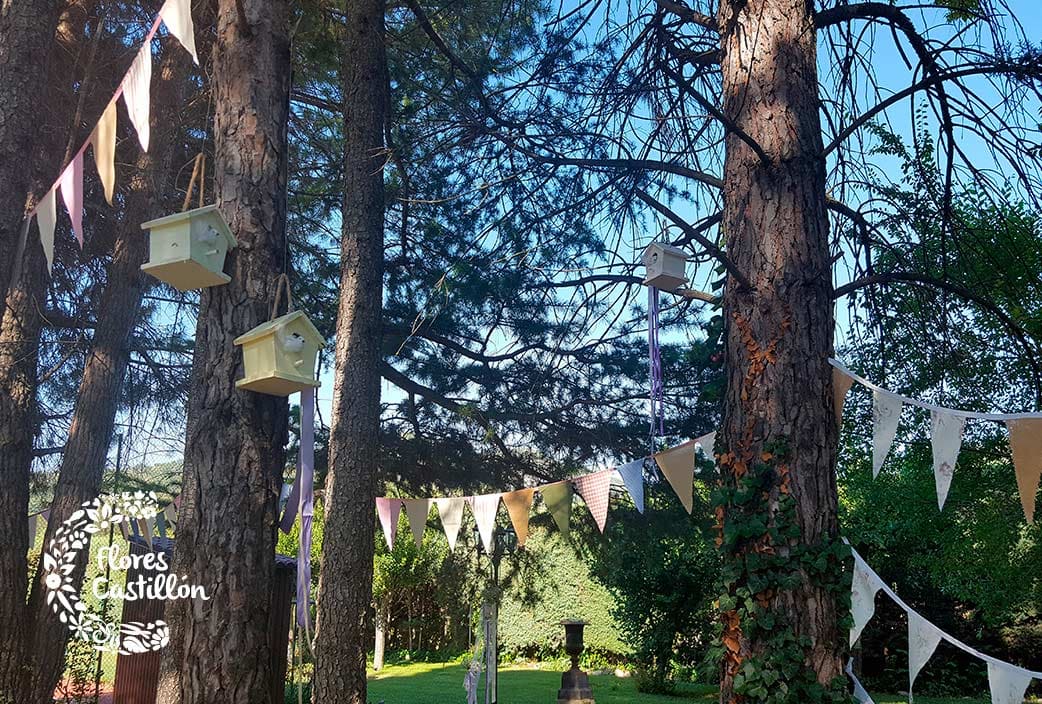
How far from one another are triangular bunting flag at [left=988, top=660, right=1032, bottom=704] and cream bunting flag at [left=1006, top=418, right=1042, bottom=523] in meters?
0.63

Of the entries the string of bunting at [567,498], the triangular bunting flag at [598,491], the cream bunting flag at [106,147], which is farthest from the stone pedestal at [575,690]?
the cream bunting flag at [106,147]

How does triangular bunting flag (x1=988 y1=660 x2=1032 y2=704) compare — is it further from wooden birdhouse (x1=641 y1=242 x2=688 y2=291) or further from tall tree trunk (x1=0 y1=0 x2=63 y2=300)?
tall tree trunk (x1=0 y1=0 x2=63 y2=300)

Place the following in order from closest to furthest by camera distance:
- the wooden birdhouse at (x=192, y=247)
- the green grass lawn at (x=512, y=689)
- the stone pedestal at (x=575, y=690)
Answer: the wooden birdhouse at (x=192, y=247)
the stone pedestal at (x=575, y=690)
the green grass lawn at (x=512, y=689)

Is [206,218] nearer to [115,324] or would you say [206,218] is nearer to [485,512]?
[485,512]

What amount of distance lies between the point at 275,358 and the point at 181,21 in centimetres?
128

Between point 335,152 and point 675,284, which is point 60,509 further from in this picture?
point 675,284

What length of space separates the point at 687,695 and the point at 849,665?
7.48 metres

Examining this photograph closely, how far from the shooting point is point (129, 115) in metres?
3.26

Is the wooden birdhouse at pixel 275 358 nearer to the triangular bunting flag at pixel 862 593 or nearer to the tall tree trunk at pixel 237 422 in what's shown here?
the tall tree trunk at pixel 237 422

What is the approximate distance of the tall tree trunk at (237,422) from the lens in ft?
7.45

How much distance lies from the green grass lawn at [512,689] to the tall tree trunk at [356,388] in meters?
4.90

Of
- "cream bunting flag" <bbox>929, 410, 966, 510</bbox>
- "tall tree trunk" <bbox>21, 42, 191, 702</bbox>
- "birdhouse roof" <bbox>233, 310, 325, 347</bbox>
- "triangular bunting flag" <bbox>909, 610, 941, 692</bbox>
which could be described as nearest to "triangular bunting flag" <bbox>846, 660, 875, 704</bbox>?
"triangular bunting flag" <bbox>909, 610, 941, 692</bbox>

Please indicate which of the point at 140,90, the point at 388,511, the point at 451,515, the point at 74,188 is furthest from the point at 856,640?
the point at 74,188

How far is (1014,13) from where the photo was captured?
343 cm
